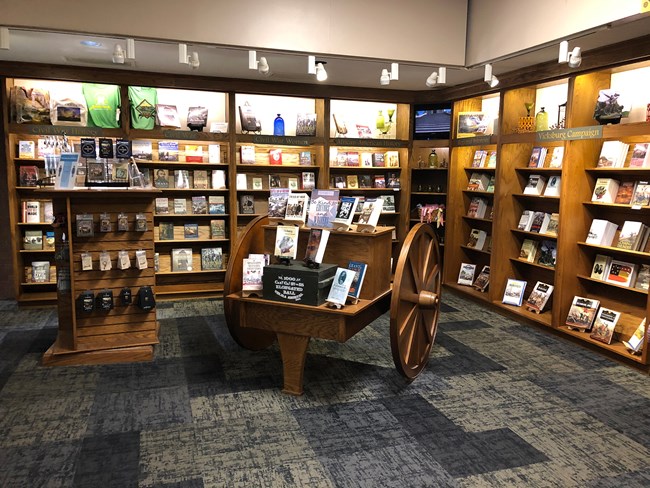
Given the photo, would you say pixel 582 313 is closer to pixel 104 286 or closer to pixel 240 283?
pixel 240 283

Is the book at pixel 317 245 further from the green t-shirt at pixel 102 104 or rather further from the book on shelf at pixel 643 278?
the green t-shirt at pixel 102 104

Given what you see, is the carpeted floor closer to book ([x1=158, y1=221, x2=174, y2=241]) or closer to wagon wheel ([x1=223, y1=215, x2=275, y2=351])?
wagon wheel ([x1=223, y1=215, x2=275, y2=351])

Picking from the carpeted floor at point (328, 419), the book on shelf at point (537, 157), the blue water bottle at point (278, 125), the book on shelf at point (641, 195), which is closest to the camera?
the carpeted floor at point (328, 419)

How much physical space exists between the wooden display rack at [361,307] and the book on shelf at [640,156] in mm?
1993

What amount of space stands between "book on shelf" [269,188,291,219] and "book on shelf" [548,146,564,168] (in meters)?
3.01

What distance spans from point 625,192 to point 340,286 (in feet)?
9.83

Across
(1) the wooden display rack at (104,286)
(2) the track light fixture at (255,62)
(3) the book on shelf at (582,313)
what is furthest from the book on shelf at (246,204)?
(3) the book on shelf at (582,313)

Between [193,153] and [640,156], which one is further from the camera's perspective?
[193,153]

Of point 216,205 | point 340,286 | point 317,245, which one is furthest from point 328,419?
point 216,205

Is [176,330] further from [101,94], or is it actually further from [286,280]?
[101,94]

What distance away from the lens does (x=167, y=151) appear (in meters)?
6.36

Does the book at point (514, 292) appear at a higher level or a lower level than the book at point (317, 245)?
lower

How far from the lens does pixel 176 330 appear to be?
5.20m

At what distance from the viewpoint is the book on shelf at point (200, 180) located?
6531 mm
